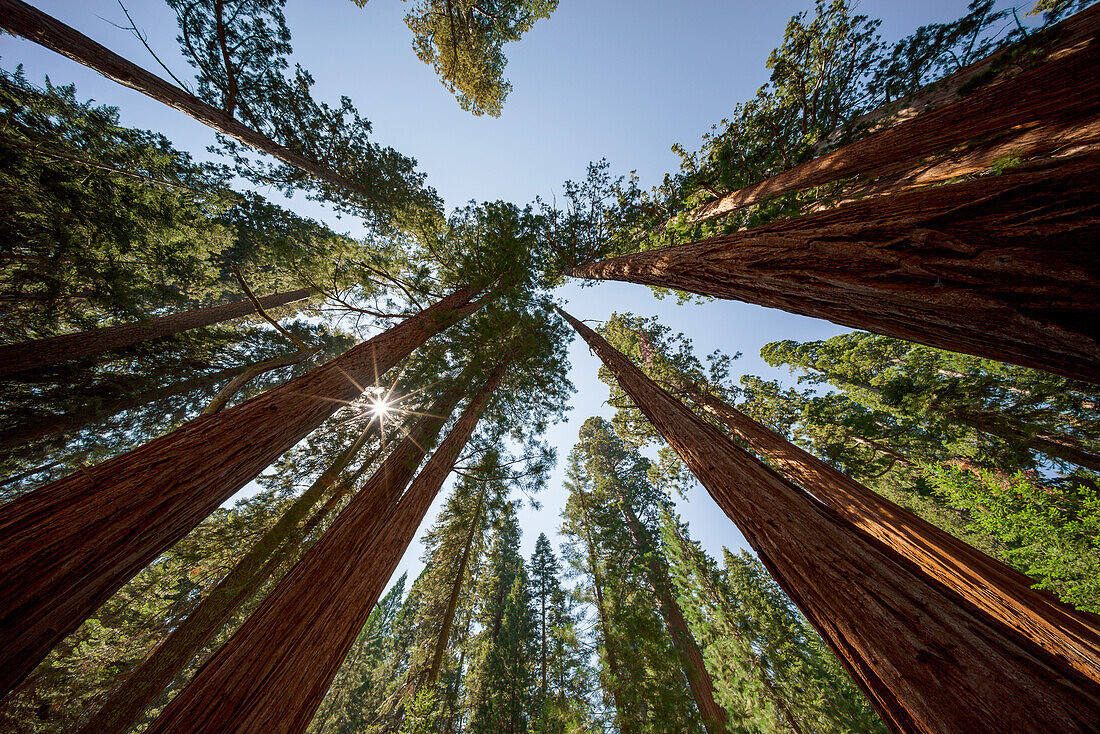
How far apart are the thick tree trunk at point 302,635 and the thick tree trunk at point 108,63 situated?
28.1ft

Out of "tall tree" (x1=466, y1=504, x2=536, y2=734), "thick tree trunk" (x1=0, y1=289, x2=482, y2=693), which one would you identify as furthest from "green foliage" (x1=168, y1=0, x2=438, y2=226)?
"tall tree" (x1=466, y1=504, x2=536, y2=734)

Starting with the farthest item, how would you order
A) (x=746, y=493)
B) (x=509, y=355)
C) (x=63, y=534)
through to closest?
(x=509, y=355) < (x=746, y=493) < (x=63, y=534)

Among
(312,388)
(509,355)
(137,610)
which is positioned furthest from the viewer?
(509,355)

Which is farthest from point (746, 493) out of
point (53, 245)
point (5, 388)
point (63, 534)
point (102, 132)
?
point (102, 132)

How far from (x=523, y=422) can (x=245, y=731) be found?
615 centimetres

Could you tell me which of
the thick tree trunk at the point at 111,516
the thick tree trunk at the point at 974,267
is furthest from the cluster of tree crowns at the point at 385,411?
the thick tree trunk at the point at 974,267

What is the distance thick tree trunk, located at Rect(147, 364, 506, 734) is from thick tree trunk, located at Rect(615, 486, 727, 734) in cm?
747

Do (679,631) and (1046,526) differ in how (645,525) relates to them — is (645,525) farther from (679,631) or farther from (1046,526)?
(1046,526)

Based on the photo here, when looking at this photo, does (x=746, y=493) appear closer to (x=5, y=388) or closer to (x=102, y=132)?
(x=5, y=388)

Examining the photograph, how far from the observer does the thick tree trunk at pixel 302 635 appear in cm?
179

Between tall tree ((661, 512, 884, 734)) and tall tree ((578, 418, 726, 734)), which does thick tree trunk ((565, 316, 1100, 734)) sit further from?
tall tree ((661, 512, 884, 734))

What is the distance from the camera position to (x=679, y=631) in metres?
10.2

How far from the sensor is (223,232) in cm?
853

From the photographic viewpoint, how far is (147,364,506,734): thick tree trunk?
1.79 metres
